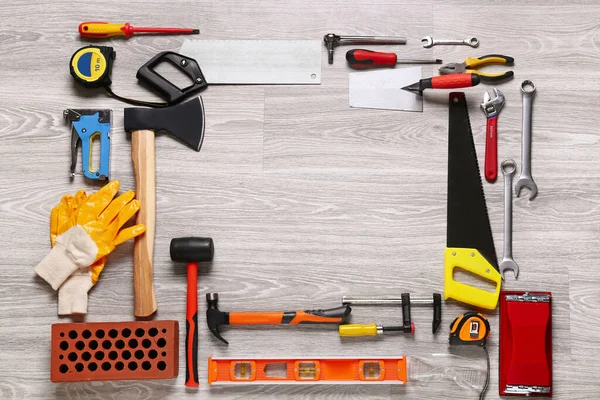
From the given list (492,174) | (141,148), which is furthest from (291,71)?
(492,174)

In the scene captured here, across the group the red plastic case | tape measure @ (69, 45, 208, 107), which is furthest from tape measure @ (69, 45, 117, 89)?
the red plastic case

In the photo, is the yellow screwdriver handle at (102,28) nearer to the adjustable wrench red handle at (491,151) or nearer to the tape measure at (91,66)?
the tape measure at (91,66)

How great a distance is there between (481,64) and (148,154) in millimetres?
1074

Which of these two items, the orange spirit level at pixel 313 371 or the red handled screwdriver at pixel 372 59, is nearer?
the orange spirit level at pixel 313 371

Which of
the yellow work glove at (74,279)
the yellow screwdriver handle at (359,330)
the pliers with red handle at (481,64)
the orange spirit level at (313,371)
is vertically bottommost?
the orange spirit level at (313,371)

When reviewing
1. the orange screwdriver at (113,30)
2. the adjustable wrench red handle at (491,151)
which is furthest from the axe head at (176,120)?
the adjustable wrench red handle at (491,151)

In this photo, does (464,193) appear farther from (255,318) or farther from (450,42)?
(255,318)

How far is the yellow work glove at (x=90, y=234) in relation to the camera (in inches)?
71.9

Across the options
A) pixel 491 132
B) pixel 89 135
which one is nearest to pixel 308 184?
pixel 491 132

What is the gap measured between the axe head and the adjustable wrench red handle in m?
0.89

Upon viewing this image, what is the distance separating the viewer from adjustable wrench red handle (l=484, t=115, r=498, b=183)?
6.28ft

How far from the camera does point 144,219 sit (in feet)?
6.13

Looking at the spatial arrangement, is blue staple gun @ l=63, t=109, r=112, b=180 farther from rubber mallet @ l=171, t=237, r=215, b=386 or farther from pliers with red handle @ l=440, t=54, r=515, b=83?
pliers with red handle @ l=440, t=54, r=515, b=83

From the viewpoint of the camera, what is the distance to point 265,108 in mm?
1963
